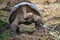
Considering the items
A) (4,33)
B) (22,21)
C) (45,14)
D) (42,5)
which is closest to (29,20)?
(22,21)

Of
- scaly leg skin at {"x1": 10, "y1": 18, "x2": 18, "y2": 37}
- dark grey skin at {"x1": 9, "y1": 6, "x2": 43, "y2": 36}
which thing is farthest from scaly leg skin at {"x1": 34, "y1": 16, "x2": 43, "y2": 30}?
scaly leg skin at {"x1": 10, "y1": 18, "x2": 18, "y2": 37}

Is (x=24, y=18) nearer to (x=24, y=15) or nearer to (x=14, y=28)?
(x=24, y=15)

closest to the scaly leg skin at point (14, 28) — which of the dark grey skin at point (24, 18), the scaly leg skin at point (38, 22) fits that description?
the dark grey skin at point (24, 18)

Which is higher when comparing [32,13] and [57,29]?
[32,13]

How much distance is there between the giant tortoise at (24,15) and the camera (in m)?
4.44

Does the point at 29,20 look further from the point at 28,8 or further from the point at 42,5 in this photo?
the point at 42,5

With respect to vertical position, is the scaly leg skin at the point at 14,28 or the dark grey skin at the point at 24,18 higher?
the dark grey skin at the point at 24,18

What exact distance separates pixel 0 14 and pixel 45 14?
1.08m

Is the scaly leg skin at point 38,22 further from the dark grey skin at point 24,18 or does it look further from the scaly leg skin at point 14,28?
the scaly leg skin at point 14,28

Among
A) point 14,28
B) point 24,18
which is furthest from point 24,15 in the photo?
point 14,28

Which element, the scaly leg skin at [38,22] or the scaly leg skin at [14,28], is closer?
the scaly leg skin at [14,28]

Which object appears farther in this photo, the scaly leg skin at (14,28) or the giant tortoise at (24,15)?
the giant tortoise at (24,15)

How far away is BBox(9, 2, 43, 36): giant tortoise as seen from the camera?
444cm

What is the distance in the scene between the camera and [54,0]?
6.43m
